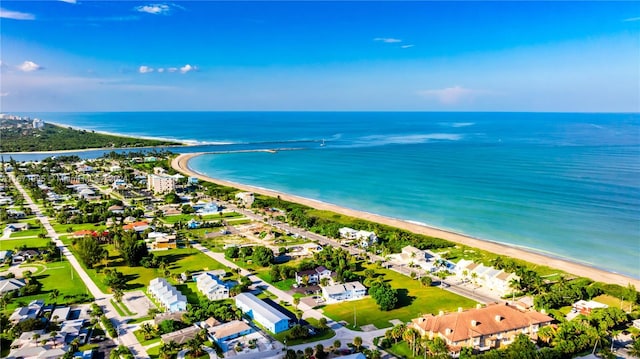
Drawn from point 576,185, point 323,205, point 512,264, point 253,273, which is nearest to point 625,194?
point 576,185

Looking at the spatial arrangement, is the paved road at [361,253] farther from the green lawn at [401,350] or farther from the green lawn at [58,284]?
the green lawn at [58,284]

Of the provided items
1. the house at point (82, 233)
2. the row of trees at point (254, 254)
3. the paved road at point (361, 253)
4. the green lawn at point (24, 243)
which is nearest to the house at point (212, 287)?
the row of trees at point (254, 254)

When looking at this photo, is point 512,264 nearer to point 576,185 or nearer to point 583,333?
point 583,333

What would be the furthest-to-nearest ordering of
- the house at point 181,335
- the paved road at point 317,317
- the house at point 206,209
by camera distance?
the house at point 206,209 → the paved road at point 317,317 → the house at point 181,335

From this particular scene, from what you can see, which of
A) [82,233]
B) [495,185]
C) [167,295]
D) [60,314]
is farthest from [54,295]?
[495,185]

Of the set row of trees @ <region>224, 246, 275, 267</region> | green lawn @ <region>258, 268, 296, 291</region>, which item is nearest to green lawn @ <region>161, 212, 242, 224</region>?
row of trees @ <region>224, 246, 275, 267</region>

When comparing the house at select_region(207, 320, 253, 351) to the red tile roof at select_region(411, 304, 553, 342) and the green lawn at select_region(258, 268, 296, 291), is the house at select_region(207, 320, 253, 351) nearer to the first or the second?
the green lawn at select_region(258, 268, 296, 291)

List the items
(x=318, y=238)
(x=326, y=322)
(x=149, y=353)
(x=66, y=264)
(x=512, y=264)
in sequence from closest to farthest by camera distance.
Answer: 1. (x=149, y=353)
2. (x=326, y=322)
3. (x=512, y=264)
4. (x=66, y=264)
5. (x=318, y=238)
